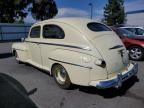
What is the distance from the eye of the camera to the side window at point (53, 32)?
578cm

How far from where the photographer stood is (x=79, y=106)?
4.65 m

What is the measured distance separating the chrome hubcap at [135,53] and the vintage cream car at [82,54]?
11.7ft

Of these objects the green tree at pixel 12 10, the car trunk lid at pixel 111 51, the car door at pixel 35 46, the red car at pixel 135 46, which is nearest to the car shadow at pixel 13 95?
the car door at pixel 35 46

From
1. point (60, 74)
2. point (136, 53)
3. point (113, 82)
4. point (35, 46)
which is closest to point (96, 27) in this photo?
point (60, 74)

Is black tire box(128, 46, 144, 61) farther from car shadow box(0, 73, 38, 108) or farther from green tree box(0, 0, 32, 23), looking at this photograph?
green tree box(0, 0, 32, 23)

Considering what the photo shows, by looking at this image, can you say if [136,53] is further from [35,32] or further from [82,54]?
[82,54]

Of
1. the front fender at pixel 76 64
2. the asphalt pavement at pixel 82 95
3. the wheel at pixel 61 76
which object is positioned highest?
the front fender at pixel 76 64

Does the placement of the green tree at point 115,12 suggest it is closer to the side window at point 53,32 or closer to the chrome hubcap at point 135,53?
the chrome hubcap at point 135,53

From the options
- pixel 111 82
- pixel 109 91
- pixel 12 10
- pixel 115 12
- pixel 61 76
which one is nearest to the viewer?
→ pixel 111 82

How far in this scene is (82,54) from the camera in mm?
4992

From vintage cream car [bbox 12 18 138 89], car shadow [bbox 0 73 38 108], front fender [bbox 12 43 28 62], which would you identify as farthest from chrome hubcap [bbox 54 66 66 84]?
front fender [bbox 12 43 28 62]

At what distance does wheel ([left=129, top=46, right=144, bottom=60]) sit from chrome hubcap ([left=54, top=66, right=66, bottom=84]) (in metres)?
4.66

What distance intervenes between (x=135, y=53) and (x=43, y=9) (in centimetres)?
2854

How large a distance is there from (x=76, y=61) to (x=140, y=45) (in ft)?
16.3
